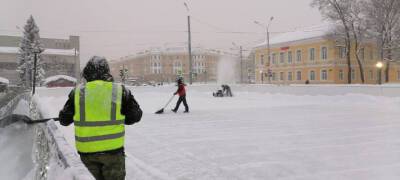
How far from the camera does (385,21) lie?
4038 centimetres

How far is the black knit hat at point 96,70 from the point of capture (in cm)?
352

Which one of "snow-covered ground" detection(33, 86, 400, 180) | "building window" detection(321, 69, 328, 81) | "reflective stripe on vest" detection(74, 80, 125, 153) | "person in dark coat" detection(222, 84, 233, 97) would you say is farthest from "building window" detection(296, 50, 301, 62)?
"reflective stripe on vest" detection(74, 80, 125, 153)

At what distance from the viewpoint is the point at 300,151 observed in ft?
25.9

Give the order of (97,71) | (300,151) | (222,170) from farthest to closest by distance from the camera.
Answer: (300,151) < (222,170) < (97,71)

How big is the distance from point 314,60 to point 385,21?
11.9 metres

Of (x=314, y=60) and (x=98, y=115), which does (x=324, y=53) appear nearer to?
(x=314, y=60)

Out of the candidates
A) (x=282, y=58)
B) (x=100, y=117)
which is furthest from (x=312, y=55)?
(x=100, y=117)

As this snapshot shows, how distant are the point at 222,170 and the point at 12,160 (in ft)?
18.8

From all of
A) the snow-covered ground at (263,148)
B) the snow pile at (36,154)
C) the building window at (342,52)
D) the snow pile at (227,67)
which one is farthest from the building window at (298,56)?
the snow pile at (227,67)

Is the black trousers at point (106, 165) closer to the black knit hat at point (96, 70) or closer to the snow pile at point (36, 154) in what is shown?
the snow pile at point (36, 154)

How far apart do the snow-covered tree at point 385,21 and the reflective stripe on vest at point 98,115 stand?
42.5m

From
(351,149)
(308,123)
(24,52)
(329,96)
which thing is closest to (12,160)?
(351,149)

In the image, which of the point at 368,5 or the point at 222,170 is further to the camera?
the point at 368,5

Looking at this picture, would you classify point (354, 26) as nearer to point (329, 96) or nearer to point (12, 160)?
point (329, 96)
